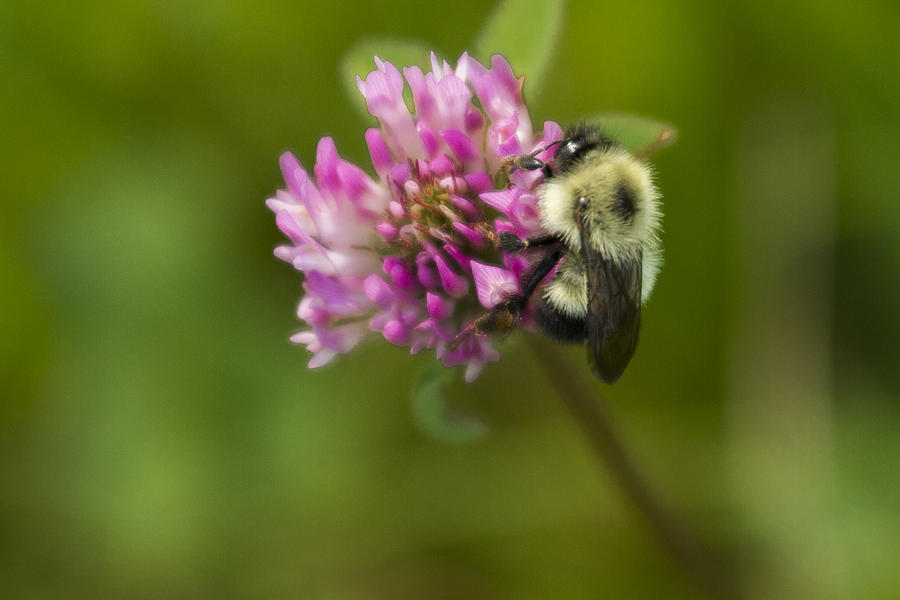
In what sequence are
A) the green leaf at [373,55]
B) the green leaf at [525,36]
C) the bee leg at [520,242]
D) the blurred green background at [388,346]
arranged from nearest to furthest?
the bee leg at [520,242] < the green leaf at [525,36] < the green leaf at [373,55] < the blurred green background at [388,346]

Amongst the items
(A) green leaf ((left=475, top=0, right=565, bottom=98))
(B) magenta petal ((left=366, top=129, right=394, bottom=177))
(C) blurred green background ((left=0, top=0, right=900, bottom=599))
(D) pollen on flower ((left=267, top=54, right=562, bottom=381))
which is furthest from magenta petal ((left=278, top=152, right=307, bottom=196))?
(C) blurred green background ((left=0, top=0, right=900, bottom=599))

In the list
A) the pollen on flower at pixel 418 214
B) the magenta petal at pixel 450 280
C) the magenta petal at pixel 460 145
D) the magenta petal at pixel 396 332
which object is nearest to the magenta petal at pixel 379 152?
the pollen on flower at pixel 418 214

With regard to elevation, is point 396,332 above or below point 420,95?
below

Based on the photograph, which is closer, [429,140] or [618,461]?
[429,140]

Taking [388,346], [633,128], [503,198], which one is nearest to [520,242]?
[503,198]

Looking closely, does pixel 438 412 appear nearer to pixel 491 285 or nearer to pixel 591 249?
pixel 491 285

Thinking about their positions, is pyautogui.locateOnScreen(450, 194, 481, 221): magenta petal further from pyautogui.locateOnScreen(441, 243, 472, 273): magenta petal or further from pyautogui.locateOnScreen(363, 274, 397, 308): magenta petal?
pyautogui.locateOnScreen(363, 274, 397, 308): magenta petal

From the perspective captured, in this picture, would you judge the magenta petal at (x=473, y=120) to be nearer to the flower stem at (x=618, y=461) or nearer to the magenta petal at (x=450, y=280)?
the magenta petal at (x=450, y=280)
